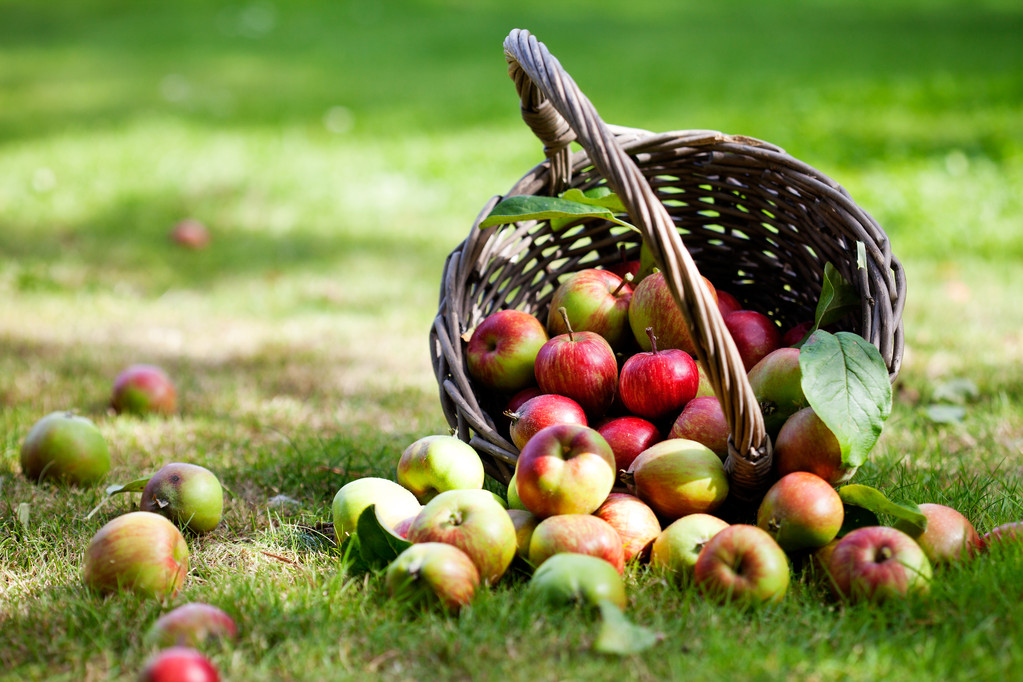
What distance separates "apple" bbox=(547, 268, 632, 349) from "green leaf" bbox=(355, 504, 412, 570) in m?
0.78

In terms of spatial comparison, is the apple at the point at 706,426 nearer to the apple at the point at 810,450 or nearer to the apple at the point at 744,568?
the apple at the point at 810,450

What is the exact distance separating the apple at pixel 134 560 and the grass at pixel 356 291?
0.13 feet

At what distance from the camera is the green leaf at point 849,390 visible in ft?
5.28

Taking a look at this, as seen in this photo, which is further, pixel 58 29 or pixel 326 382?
pixel 58 29

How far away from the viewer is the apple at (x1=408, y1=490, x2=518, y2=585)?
1.62 meters

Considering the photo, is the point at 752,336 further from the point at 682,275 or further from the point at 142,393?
the point at 142,393

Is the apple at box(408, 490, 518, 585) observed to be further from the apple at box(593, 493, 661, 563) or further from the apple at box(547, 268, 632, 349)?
the apple at box(547, 268, 632, 349)

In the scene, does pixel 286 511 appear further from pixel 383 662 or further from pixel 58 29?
pixel 58 29

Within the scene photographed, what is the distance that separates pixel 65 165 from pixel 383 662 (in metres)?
5.63

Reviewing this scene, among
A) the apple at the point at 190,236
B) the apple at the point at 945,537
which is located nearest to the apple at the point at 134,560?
the apple at the point at 945,537

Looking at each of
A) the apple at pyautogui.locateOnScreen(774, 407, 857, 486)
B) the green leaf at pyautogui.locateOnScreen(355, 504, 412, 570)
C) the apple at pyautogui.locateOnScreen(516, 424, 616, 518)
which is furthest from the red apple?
the apple at pyautogui.locateOnScreen(774, 407, 857, 486)

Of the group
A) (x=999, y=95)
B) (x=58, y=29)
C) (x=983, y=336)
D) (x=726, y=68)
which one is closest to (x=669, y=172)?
(x=983, y=336)

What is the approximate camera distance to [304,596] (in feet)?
5.24

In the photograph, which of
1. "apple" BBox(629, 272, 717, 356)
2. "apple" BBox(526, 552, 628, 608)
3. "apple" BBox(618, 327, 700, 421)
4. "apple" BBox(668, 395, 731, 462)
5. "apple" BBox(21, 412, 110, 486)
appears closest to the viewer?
"apple" BBox(526, 552, 628, 608)
